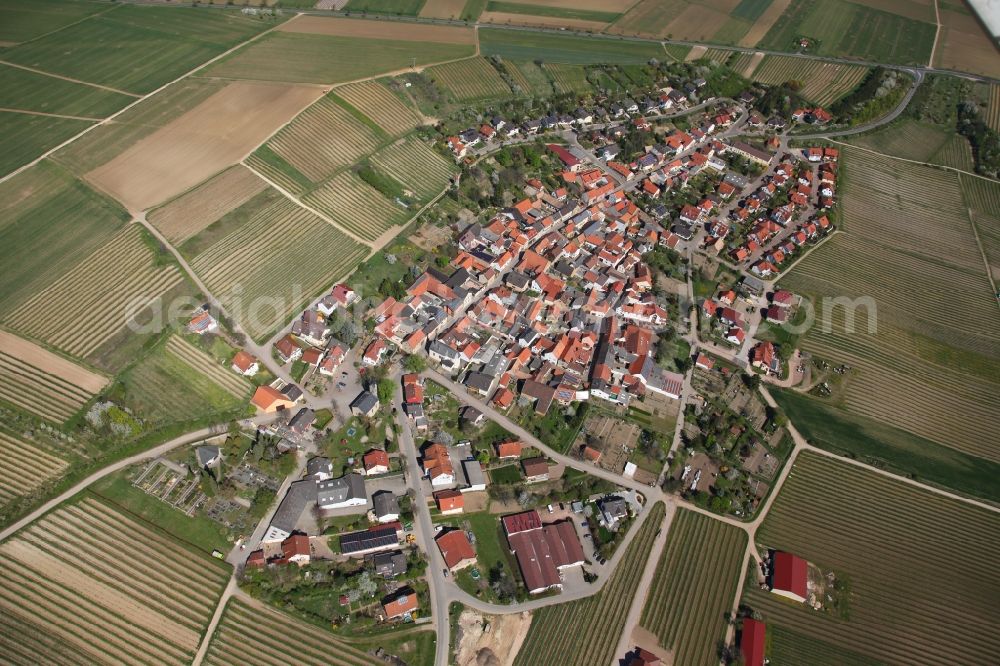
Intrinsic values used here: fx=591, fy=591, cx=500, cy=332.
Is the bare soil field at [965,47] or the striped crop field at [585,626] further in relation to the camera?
the bare soil field at [965,47]

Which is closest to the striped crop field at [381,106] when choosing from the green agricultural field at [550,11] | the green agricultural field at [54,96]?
the green agricultural field at [54,96]

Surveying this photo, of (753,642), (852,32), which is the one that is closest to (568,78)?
(852,32)

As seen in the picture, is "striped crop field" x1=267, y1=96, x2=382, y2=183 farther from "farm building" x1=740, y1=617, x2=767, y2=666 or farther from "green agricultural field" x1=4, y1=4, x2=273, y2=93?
"farm building" x1=740, y1=617, x2=767, y2=666

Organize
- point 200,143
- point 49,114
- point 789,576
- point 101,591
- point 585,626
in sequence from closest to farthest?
point 101,591 → point 585,626 → point 789,576 → point 200,143 → point 49,114

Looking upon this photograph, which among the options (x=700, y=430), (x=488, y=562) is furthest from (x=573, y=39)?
(x=488, y=562)

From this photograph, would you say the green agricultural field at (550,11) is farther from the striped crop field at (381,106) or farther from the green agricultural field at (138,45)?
the green agricultural field at (138,45)

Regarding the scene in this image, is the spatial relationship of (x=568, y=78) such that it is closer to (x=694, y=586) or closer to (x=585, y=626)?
(x=694, y=586)

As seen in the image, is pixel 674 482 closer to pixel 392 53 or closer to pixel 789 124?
pixel 789 124
